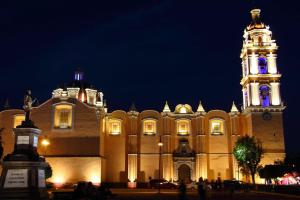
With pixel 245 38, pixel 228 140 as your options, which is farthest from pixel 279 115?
pixel 245 38

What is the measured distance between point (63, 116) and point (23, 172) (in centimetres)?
3053

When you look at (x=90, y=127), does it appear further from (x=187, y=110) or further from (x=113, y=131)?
(x=187, y=110)

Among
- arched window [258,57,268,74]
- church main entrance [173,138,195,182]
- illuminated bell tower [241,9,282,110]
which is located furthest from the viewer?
arched window [258,57,268,74]

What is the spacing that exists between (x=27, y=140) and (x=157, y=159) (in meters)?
32.7

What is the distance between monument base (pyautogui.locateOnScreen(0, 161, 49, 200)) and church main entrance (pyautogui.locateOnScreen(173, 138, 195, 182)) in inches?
1288

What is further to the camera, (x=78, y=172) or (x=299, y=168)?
(x=78, y=172)

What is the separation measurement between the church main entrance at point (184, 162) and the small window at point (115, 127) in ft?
24.7

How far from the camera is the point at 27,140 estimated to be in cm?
1969

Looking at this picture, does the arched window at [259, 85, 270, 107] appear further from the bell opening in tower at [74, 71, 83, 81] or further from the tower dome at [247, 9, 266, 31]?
the bell opening in tower at [74, 71, 83, 81]

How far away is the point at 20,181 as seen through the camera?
1866 centimetres

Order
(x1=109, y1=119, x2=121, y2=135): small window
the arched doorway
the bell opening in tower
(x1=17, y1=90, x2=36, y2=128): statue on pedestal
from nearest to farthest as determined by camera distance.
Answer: (x1=17, y1=90, x2=36, y2=128): statue on pedestal, the arched doorway, (x1=109, y1=119, x2=121, y2=135): small window, the bell opening in tower

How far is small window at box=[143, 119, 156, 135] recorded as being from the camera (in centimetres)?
5212

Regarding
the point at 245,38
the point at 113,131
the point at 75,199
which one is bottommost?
the point at 75,199

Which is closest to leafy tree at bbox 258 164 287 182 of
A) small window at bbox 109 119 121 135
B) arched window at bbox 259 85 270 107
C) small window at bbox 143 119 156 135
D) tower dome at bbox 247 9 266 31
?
arched window at bbox 259 85 270 107
